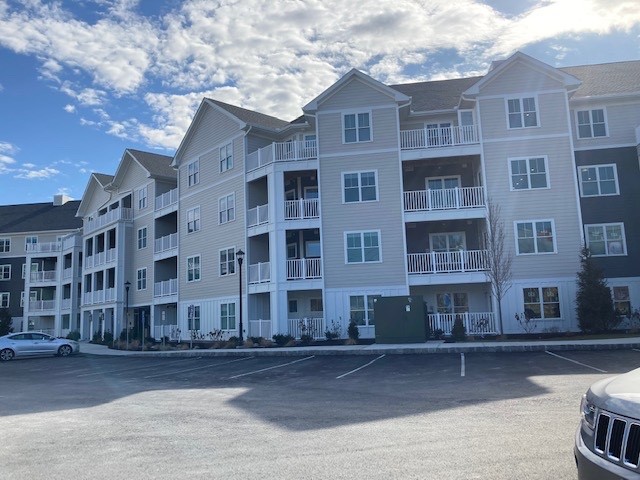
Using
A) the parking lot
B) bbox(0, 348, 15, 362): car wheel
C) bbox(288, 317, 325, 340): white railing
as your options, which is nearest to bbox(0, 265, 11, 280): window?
bbox(0, 348, 15, 362): car wheel

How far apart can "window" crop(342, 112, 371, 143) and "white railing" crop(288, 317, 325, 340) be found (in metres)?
9.46

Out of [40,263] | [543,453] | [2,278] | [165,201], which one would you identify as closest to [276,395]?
[543,453]

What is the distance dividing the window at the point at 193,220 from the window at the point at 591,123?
22248mm

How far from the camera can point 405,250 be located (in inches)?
1051

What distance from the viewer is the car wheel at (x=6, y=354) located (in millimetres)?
27188

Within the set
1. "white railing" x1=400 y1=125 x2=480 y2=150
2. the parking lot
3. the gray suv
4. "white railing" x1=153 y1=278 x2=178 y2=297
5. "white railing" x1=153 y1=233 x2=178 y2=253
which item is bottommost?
the parking lot

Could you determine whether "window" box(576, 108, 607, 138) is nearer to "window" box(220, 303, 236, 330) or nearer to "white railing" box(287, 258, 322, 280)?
"white railing" box(287, 258, 322, 280)

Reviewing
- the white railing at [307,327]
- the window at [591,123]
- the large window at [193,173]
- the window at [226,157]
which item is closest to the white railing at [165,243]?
the large window at [193,173]

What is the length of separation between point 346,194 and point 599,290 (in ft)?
40.9

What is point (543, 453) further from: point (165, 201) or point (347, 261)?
point (165, 201)

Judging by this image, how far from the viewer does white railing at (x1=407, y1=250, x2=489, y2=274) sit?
26047mm

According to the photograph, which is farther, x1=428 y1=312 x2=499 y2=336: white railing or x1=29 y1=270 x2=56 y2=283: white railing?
x1=29 y1=270 x2=56 y2=283: white railing

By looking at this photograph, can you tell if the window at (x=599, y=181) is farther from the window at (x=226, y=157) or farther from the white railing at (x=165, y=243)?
the white railing at (x=165, y=243)

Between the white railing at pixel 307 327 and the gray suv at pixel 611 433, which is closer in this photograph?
the gray suv at pixel 611 433
